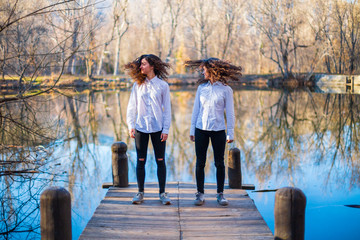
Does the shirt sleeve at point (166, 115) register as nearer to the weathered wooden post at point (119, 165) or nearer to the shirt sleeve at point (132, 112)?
the shirt sleeve at point (132, 112)

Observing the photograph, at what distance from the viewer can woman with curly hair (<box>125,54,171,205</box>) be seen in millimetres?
4902

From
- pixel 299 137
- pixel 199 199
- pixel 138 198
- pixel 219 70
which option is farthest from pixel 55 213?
pixel 299 137

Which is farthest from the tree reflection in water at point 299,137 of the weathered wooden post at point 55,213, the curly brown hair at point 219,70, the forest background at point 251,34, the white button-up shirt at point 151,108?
the forest background at point 251,34

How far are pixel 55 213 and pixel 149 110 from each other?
1.79 metres

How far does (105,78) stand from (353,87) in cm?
2008

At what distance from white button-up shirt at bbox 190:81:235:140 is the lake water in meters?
1.60

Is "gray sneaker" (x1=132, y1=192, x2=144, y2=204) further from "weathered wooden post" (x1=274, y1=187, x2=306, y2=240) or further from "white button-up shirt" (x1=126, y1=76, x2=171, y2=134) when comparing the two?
"weathered wooden post" (x1=274, y1=187, x2=306, y2=240)

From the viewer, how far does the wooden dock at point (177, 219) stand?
4.15m

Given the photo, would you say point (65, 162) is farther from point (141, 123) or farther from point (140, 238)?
point (140, 238)

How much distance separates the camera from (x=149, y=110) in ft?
16.1

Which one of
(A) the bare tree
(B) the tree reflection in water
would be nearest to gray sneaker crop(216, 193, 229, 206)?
(B) the tree reflection in water

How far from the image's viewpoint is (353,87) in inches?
1171

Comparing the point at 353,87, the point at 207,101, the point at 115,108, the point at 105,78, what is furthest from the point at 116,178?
the point at 105,78

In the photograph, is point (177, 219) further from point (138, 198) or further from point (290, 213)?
point (290, 213)
